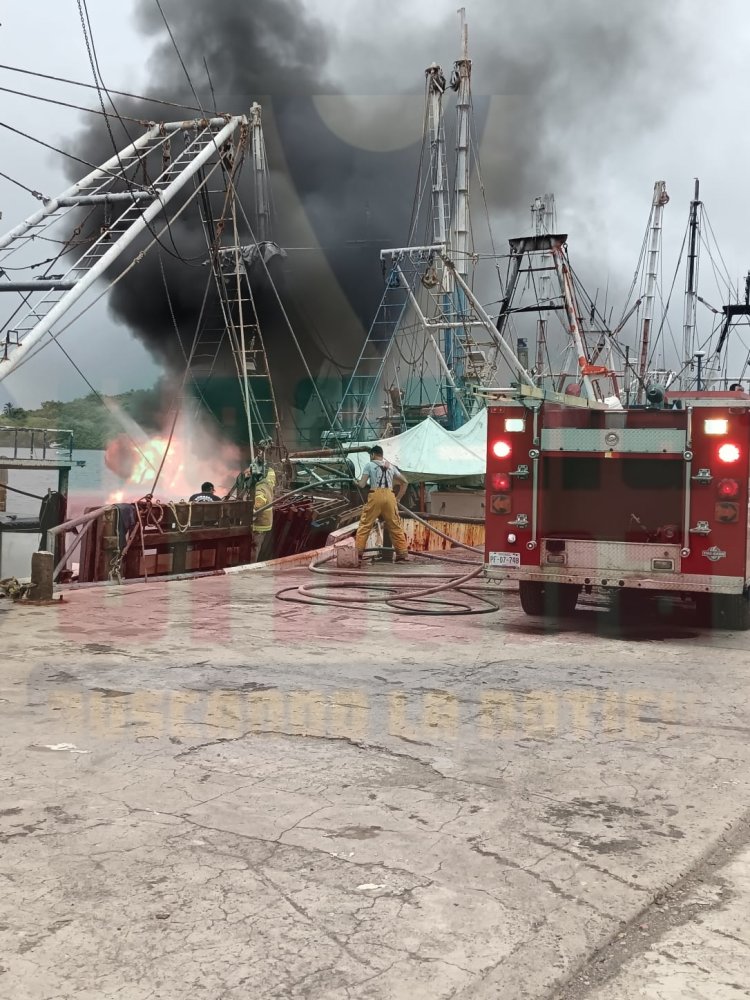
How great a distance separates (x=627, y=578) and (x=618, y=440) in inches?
51.5

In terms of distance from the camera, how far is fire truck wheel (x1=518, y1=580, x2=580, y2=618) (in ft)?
31.7

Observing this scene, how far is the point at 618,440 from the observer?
8797mm

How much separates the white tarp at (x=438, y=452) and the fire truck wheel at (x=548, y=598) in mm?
10251

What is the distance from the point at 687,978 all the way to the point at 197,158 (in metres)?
18.9

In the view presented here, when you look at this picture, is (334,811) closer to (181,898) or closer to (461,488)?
(181,898)

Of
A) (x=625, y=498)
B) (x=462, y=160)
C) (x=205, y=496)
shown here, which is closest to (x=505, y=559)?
(x=625, y=498)

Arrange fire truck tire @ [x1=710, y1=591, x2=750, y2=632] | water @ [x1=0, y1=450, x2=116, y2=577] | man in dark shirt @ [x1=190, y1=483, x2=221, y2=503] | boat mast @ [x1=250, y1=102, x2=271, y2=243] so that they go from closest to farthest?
fire truck tire @ [x1=710, y1=591, x2=750, y2=632], man in dark shirt @ [x1=190, y1=483, x2=221, y2=503], water @ [x1=0, y1=450, x2=116, y2=577], boat mast @ [x1=250, y1=102, x2=271, y2=243]

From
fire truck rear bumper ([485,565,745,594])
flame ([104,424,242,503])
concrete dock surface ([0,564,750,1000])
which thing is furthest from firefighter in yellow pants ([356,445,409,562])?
flame ([104,424,242,503])

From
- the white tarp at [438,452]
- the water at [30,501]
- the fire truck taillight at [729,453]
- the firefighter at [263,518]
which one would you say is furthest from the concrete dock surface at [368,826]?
the water at [30,501]

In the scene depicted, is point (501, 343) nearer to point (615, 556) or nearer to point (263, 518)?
point (263, 518)

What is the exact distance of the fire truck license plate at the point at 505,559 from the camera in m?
9.11

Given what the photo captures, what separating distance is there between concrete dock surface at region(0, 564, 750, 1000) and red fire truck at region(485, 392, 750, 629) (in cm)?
144

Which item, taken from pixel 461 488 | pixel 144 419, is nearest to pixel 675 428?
pixel 461 488

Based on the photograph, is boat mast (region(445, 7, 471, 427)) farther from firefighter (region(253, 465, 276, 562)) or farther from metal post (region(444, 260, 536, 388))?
firefighter (region(253, 465, 276, 562))
